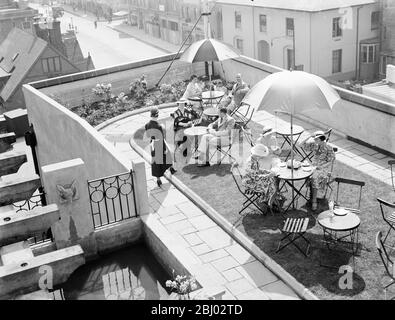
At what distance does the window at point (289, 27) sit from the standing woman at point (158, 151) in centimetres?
3665

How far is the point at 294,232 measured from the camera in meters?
8.79

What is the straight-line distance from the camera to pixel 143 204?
34.3ft

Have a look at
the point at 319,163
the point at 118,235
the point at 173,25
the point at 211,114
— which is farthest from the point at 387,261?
the point at 173,25

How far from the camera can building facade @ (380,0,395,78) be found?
1887 inches

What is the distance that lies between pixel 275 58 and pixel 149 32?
4418 cm

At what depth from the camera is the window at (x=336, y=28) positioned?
45.4 metres

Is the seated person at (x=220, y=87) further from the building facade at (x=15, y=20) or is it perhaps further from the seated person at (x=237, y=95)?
the building facade at (x=15, y=20)

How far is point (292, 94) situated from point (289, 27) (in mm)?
39091

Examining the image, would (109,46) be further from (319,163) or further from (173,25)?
(319,163)

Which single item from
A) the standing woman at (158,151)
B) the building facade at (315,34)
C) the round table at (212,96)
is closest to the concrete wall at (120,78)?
the round table at (212,96)

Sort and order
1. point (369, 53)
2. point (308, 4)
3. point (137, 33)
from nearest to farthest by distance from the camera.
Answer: point (308, 4), point (369, 53), point (137, 33)

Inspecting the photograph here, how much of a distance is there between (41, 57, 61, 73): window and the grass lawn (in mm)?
45422

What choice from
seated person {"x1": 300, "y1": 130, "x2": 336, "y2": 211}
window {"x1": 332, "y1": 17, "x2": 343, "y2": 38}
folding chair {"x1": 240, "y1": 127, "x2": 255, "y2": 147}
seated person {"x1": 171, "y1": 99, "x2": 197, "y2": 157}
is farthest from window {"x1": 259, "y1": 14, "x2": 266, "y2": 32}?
seated person {"x1": 300, "y1": 130, "x2": 336, "y2": 211}

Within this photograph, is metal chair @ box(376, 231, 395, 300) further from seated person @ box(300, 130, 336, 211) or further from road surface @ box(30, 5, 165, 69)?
road surface @ box(30, 5, 165, 69)
